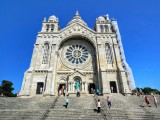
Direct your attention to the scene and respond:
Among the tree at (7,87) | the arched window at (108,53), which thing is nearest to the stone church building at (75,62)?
the arched window at (108,53)

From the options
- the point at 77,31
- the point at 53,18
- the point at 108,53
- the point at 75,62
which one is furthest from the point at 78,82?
the point at 53,18

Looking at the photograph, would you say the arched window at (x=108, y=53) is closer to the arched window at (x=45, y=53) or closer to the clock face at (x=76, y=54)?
the clock face at (x=76, y=54)

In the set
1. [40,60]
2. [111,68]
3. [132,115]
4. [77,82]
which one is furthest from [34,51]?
[132,115]

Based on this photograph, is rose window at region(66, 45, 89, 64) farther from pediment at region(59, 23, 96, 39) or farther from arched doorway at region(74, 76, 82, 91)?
arched doorway at region(74, 76, 82, 91)

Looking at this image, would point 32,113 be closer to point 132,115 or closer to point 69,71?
point 132,115

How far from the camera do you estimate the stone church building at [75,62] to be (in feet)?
77.0

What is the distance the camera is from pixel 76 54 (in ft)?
94.0

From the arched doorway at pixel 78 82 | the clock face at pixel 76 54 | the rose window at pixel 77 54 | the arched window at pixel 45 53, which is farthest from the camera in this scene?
the rose window at pixel 77 54

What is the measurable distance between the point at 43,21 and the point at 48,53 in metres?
8.71

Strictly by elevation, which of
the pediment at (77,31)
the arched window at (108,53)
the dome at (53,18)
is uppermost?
the dome at (53,18)

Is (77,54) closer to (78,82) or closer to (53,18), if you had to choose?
(78,82)

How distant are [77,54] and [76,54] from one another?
0.21m

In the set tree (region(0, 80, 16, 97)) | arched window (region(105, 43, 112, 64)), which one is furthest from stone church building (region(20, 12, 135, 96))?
tree (region(0, 80, 16, 97))

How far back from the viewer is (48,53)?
2644cm
